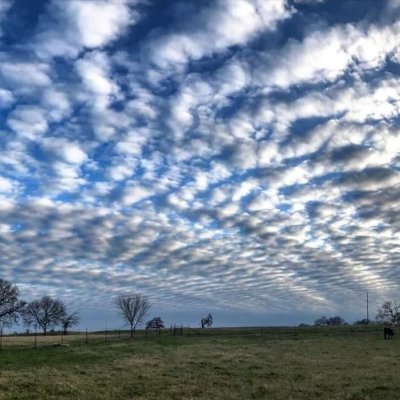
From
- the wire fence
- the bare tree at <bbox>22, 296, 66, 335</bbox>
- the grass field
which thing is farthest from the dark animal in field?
the bare tree at <bbox>22, 296, 66, 335</bbox>

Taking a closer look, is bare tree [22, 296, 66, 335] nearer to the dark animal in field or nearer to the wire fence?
the wire fence

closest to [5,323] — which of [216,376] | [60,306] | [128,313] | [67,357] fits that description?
[128,313]

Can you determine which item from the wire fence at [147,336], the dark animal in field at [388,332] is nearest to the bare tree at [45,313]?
the wire fence at [147,336]

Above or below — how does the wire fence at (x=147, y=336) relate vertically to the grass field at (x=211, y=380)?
below

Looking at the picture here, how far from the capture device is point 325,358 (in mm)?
38438

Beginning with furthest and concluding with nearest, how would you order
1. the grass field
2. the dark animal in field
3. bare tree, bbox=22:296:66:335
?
bare tree, bbox=22:296:66:335, the dark animal in field, the grass field

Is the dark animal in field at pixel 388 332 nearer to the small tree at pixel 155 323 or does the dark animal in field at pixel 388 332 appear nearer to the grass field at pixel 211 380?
the grass field at pixel 211 380

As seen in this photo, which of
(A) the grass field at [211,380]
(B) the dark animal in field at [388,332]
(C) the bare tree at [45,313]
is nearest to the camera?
(A) the grass field at [211,380]

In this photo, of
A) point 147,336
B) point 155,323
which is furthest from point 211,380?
point 155,323

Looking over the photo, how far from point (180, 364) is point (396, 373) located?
13.7 m

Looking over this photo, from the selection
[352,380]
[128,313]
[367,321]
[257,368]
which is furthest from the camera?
[367,321]

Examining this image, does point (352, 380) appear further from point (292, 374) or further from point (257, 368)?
point (257, 368)

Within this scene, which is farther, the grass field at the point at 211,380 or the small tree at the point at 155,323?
the small tree at the point at 155,323

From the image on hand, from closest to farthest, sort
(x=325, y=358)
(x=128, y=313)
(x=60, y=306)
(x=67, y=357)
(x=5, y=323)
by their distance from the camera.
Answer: (x=325, y=358) → (x=67, y=357) → (x=5, y=323) → (x=128, y=313) → (x=60, y=306)
